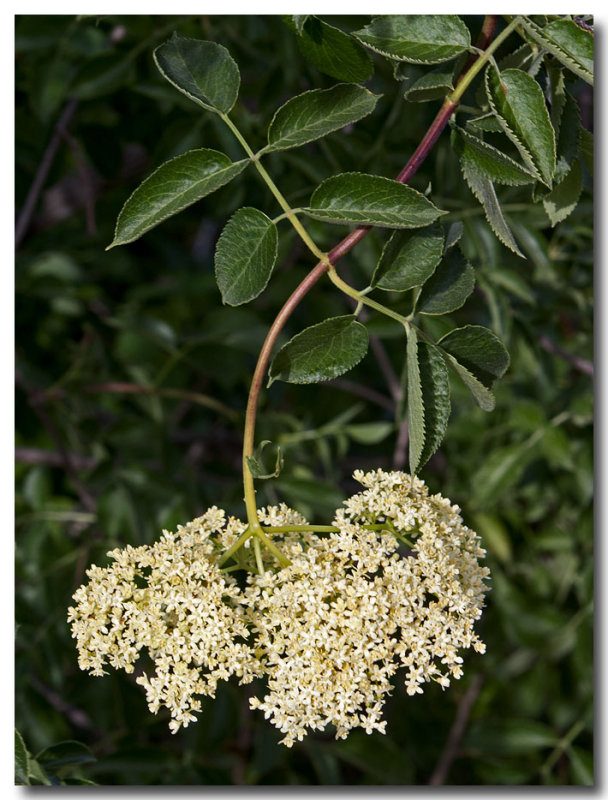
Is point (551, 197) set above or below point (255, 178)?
below

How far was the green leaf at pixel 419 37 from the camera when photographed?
69cm

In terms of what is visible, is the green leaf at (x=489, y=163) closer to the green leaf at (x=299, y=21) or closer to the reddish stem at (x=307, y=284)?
the reddish stem at (x=307, y=284)

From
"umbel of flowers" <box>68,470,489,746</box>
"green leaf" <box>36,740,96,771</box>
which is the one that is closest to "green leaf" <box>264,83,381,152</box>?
"umbel of flowers" <box>68,470,489,746</box>

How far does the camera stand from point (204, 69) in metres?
0.73

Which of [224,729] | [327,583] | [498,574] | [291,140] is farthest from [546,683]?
[291,140]

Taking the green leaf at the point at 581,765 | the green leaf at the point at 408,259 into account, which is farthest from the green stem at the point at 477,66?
the green leaf at the point at 581,765

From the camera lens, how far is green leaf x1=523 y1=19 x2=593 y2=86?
669mm

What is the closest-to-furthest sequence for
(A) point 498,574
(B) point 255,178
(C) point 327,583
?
(C) point 327,583 → (B) point 255,178 → (A) point 498,574

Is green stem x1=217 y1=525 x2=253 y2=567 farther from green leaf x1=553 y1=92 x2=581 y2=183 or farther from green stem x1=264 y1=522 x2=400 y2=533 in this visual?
green leaf x1=553 y1=92 x2=581 y2=183

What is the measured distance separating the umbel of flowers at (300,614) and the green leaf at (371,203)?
0.63 ft

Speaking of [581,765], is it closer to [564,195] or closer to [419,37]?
[564,195]
